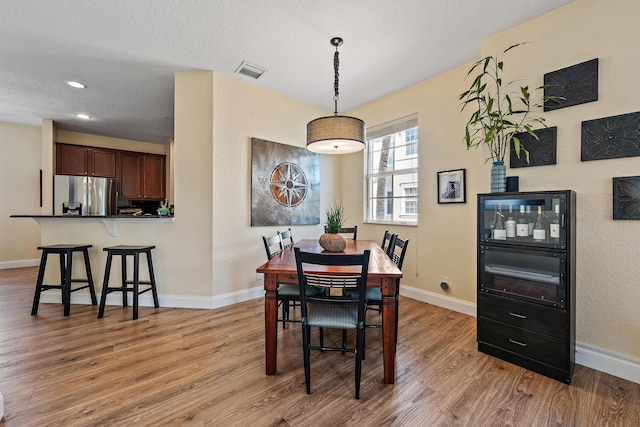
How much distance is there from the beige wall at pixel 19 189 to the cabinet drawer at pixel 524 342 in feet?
25.1

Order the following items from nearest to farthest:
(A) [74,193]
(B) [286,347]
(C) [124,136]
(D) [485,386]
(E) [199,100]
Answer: (D) [485,386], (B) [286,347], (E) [199,100], (A) [74,193], (C) [124,136]

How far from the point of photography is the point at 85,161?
5.45 metres

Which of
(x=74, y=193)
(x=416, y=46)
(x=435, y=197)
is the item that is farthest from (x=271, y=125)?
(x=74, y=193)

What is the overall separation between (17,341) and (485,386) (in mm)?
3730

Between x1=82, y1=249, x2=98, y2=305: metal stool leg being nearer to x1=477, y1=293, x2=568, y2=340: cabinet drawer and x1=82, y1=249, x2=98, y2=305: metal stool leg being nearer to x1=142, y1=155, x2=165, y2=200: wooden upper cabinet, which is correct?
x1=142, y1=155, x2=165, y2=200: wooden upper cabinet

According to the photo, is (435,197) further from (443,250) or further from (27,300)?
(27,300)

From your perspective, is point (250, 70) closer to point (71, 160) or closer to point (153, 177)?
point (153, 177)

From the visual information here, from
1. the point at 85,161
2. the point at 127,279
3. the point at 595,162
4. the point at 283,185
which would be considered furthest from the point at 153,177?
the point at 595,162

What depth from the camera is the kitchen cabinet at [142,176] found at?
5902mm

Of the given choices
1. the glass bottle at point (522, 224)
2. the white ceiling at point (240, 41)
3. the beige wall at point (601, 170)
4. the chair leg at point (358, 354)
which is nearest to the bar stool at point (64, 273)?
the white ceiling at point (240, 41)

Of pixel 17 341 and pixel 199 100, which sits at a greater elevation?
pixel 199 100

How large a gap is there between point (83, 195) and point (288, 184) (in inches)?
166

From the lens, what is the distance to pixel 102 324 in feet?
8.68

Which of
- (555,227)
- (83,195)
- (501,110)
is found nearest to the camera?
(555,227)
